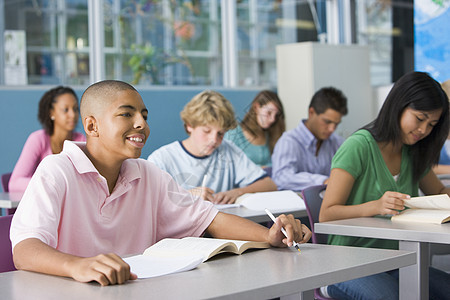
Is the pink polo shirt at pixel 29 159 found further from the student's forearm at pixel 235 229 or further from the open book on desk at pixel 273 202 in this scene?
the student's forearm at pixel 235 229

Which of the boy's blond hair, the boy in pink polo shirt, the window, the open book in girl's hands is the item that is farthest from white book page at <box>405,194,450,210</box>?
the window

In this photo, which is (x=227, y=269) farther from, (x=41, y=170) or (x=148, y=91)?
(x=148, y=91)

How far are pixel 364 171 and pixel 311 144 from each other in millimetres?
2013

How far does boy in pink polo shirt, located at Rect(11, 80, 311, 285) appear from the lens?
166cm

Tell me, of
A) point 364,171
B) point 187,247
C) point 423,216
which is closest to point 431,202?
point 423,216

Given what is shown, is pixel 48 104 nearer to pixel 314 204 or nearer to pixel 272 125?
pixel 272 125

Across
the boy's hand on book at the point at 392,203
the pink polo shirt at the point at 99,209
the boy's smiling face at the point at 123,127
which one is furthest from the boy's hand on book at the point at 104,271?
the boy's hand on book at the point at 392,203

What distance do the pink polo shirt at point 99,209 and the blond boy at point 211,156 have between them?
4.04 ft

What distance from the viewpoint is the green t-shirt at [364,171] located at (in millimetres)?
2559

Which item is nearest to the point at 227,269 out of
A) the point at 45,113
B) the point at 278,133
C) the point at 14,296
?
the point at 14,296

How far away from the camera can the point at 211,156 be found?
3.58 metres

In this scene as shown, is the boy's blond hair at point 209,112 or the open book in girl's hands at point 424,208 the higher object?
the boy's blond hair at point 209,112

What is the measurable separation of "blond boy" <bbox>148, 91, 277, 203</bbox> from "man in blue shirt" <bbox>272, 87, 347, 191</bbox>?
34.1 inches

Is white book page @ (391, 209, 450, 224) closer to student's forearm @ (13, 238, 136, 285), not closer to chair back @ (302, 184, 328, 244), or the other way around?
chair back @ (302, 184, 328, 244)
